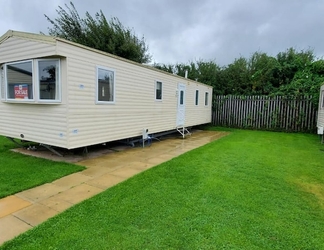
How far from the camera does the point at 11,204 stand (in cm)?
290

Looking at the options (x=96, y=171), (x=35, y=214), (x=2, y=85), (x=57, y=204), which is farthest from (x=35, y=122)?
(x=35, y=214)

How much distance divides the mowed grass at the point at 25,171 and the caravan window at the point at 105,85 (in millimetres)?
1855

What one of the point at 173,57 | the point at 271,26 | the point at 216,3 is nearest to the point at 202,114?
the point at 216,3

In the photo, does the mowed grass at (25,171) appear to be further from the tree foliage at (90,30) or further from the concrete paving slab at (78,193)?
the tree foliage at (90,30)

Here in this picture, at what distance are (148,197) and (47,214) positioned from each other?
1314 mm

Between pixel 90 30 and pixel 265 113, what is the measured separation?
485 inches

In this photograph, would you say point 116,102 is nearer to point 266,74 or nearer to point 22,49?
point 22,49

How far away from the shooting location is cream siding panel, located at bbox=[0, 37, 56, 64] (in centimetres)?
454

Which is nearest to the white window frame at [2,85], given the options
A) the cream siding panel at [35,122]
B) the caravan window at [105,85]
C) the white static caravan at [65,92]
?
the white static caravan at [65,92]

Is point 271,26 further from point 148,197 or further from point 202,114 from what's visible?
point 148,197

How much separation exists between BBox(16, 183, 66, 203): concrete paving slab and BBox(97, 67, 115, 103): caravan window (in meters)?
2.45

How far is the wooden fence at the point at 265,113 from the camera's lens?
1098 cm

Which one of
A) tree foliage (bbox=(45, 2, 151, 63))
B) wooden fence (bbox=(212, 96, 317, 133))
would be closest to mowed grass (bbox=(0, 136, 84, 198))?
wooden fence (bbox=(212, 96, 317, 133))

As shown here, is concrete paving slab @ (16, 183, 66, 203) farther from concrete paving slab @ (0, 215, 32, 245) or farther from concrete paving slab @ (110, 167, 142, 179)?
concrete paving slab @ (110, 167, 142, 179)
